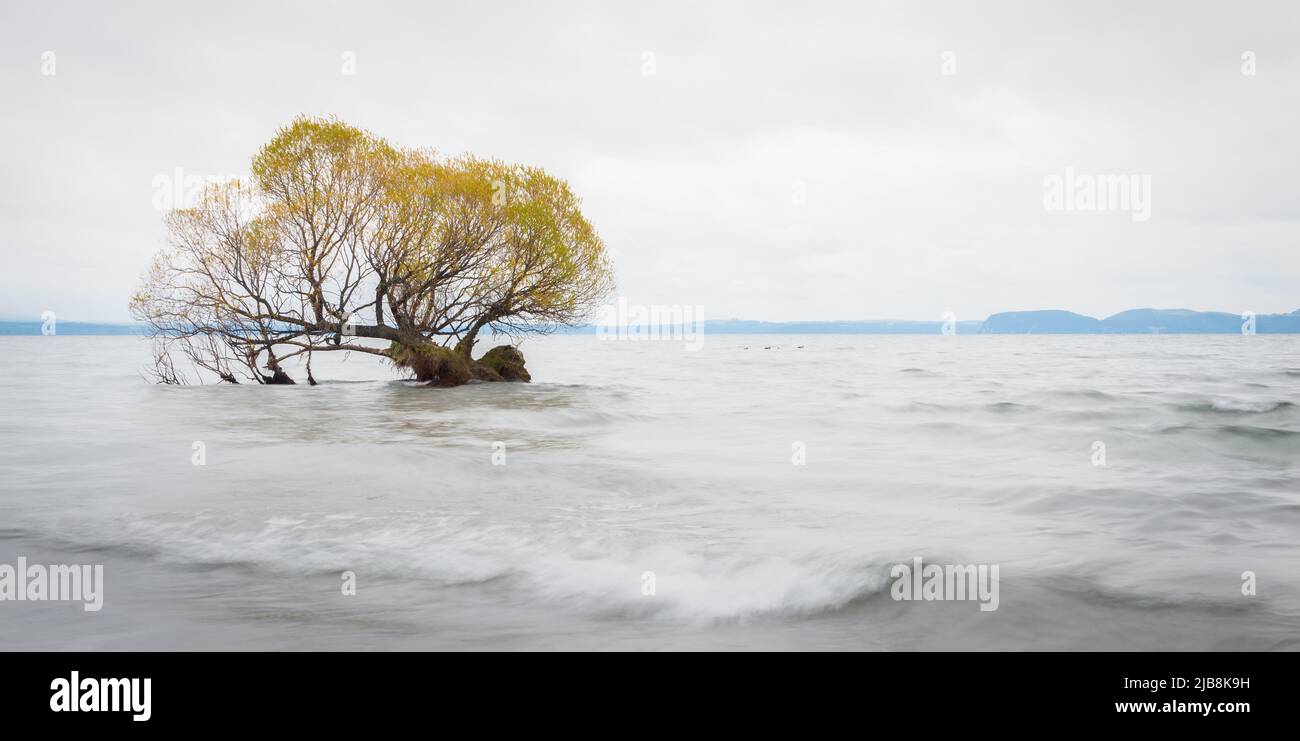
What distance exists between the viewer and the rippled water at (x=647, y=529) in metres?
6.89

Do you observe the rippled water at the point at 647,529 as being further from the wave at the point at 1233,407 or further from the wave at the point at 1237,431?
the wave at the point at 1233,407

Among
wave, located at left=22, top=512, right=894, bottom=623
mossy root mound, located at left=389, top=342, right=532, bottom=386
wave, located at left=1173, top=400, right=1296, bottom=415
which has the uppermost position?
mossy root mound, located at left=389, top=342, right=532, bottom=386

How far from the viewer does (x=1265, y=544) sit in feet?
32.1

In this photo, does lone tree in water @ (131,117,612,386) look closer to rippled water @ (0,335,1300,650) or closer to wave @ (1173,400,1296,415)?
rippled water @ (0,335,1300,650)

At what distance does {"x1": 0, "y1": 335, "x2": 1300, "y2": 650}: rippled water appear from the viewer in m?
6.89

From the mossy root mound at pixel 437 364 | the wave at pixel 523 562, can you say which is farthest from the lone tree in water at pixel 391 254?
the wave at pixel 523 562

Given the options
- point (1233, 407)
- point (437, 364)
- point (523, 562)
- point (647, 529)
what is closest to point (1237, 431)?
point (1233, 407)

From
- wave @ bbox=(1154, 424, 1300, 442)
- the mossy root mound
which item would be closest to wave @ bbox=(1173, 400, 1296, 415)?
wave @ bbox=(1154, 424, 1300, 442)

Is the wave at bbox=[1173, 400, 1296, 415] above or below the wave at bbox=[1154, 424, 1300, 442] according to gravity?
above

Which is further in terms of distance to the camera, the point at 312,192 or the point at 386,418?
the point at 312,192
